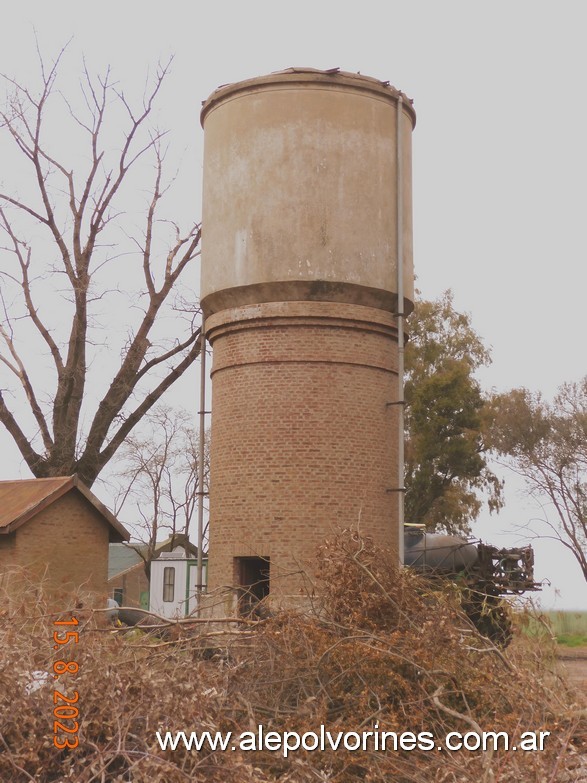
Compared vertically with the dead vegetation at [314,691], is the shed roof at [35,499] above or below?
above

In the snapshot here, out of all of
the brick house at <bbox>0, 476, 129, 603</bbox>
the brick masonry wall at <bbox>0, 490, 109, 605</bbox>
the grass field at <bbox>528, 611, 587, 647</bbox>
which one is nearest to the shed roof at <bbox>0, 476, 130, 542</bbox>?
the brick house at <bbox>0, 476, 129, 603</bbox>

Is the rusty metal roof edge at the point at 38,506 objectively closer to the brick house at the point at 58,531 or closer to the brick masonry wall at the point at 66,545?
the brick house at the point at 58,531

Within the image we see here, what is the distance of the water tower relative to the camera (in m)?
15.9

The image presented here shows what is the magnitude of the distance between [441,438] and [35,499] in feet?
67.5

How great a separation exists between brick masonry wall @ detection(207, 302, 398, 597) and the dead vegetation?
590 cm

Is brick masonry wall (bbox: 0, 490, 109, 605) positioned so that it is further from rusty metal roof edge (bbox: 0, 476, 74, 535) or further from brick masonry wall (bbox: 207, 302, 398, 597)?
brick masonry wall (bbox: 207, 302, 398, 597)

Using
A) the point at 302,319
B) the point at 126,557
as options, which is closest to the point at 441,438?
the point at 302,319

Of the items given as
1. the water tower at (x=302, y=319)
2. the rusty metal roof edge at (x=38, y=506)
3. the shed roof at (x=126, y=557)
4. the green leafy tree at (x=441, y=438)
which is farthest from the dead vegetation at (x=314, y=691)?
the shed roof at (x=126, y=557)

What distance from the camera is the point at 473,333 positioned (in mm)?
38406

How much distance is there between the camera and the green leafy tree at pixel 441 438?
35.0 m

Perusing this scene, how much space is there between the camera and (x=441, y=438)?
35.3 meters

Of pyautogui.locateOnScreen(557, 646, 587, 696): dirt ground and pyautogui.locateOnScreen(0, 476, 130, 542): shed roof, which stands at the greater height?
pyautogui.locateOnScreen(0, 476, 130, 542): shed roof

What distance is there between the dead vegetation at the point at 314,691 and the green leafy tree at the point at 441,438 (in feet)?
83.0
